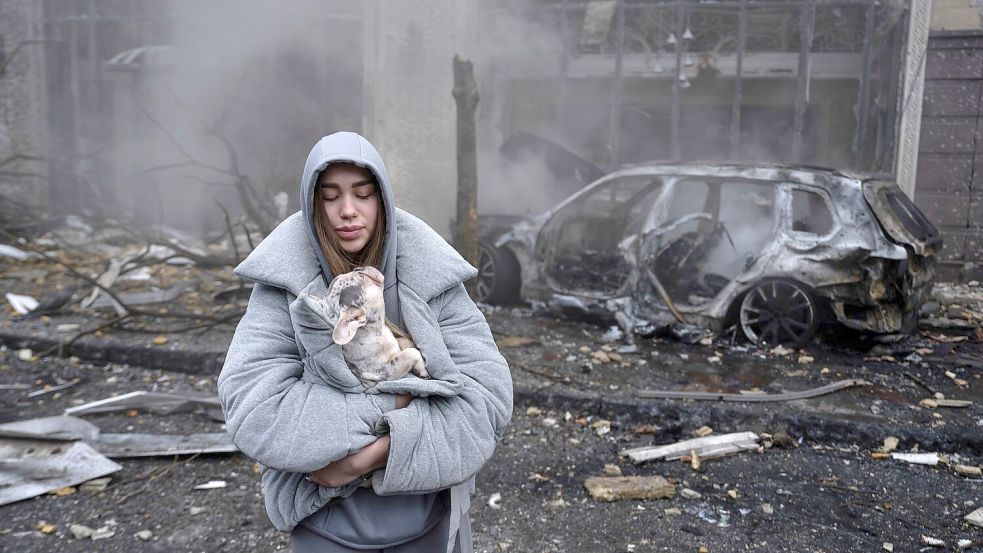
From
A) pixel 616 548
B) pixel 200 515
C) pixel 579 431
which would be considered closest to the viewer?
pixel 616 548

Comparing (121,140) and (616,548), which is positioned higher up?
(121,140)

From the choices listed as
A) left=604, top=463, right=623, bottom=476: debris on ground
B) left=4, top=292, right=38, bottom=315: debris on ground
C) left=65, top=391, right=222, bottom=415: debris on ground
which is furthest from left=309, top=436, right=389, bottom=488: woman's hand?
left=4, top=292, right=38, bottom=315: debris on ground

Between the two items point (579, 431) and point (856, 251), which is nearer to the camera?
point (579, 431)

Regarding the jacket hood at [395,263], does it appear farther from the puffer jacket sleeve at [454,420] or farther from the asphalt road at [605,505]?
the asphalt road at [605,505]

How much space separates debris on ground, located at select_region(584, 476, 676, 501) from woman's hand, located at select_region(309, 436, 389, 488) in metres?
2.55

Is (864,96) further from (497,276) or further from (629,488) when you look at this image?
(629,488)

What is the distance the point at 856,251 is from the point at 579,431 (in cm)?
283

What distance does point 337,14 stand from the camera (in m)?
10.6

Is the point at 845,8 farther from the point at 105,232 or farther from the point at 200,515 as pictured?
the point at 105,232

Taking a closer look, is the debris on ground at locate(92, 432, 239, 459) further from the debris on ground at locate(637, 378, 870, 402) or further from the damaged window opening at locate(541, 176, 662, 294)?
the damaged window opening at locate(541, 176, 662, 294)

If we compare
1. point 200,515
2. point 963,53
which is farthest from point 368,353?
point 963,53

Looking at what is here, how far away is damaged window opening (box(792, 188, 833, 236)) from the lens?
6.61 metres

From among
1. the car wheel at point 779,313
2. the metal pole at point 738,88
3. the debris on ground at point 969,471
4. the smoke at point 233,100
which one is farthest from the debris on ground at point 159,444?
the metal pole at point 738,88

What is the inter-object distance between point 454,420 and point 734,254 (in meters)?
5.92
